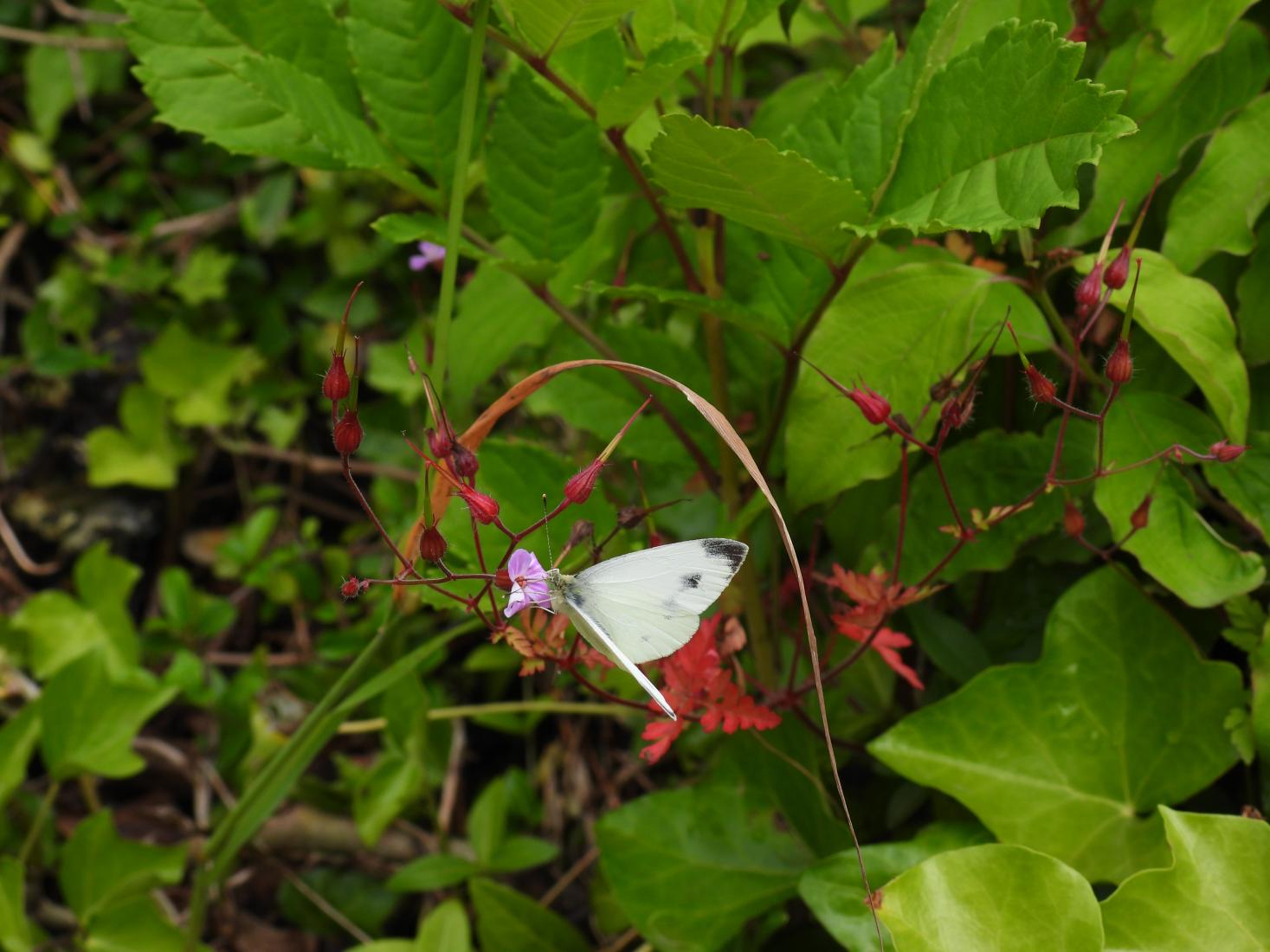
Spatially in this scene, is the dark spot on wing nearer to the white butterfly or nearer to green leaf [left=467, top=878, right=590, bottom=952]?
the white butterfly

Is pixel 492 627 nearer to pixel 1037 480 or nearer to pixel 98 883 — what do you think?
pixel 1037 480

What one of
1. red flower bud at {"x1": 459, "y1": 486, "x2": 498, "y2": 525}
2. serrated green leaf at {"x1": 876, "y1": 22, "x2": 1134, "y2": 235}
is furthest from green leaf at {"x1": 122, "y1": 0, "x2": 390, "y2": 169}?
serrated green leaf at {"x1": 876, "y1": 22, "x2": 1134, "y2": 235}

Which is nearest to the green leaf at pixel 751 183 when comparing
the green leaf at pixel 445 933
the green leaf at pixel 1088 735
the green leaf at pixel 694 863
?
the green leaf at pixel 1088 735

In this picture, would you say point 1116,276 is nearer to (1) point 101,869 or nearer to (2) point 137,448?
(1) point 101,869

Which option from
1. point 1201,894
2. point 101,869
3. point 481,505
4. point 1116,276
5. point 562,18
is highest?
point 562,18

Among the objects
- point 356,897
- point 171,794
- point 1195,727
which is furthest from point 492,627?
point 171,794

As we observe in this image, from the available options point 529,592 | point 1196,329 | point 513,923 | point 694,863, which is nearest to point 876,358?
point 1196,329
